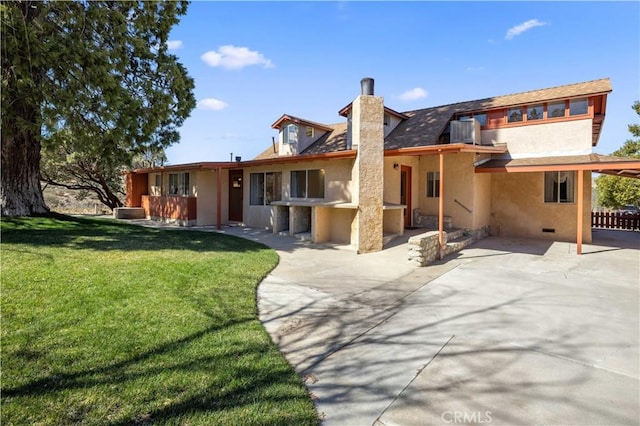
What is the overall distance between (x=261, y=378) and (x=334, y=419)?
0.82 metres

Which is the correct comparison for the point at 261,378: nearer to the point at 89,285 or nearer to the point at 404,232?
the point at 89,285

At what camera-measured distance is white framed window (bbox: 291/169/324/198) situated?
12250 millimetres

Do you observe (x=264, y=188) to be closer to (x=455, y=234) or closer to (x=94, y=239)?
(x=94, y=239)

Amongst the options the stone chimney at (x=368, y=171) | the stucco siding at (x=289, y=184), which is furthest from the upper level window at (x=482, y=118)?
the stucco siding at (x=289, y=184)

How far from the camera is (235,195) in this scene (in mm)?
16453

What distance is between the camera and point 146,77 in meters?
11.4

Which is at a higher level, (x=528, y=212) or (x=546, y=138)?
(x=546, y=138)

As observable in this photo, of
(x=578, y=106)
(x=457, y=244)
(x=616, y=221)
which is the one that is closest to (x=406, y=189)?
(x=457, y=244)

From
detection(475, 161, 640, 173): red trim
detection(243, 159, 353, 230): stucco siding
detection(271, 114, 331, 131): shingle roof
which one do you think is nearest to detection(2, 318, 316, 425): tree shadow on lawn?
detection(243, 159, 353, 230): stucco siding

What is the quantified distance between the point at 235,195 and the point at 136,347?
1335 cm

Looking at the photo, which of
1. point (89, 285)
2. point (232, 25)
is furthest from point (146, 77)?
point (89, 285)

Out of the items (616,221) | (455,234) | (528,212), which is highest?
(528,212)

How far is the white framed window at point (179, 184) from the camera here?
53.8 feet

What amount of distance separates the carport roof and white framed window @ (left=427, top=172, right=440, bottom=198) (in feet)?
6.09
